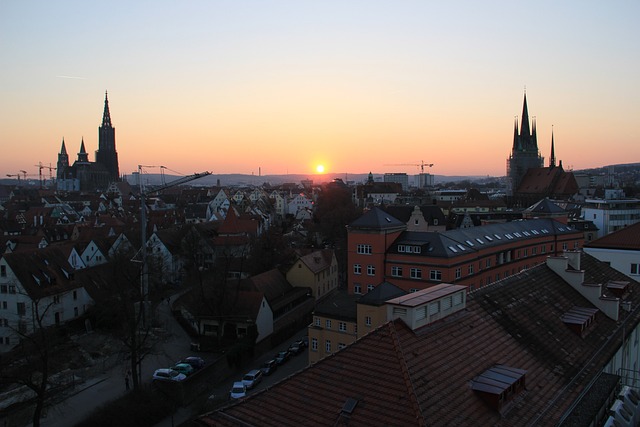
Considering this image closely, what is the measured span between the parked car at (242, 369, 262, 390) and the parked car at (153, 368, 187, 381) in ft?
10.3

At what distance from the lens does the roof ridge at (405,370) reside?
29.5 ft

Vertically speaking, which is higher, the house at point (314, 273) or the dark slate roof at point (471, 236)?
the dark slate roof at point (471, 236)

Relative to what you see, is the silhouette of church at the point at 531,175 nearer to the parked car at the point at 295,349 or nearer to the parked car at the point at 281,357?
the parked car at the point at 295,349

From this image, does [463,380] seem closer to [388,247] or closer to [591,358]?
[591,358]

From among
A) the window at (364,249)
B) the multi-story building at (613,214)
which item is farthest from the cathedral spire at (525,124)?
the window at (364,249)

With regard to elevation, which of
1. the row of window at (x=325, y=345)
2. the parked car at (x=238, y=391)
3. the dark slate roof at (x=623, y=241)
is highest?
the dark slate roof at (x=623, y=241)

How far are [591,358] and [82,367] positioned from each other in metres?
26.5

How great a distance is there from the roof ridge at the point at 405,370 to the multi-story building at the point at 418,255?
75.2 feet

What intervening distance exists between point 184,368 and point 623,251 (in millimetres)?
28312

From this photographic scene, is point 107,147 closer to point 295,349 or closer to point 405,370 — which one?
point 295,349

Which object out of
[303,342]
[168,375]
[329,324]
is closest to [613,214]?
[303,342]

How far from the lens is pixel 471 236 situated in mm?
37938

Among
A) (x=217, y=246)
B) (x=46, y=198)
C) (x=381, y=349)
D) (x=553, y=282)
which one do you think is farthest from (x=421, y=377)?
(x=46, y=198)

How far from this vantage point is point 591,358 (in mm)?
14375
